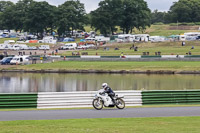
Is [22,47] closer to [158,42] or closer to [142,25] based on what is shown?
[158,42]

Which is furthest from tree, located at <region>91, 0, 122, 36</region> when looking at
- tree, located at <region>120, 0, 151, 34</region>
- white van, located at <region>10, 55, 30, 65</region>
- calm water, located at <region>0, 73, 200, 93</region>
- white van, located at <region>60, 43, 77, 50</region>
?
calm water, located at <region>0, 73, 200, 93</region>

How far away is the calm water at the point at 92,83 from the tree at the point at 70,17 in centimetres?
8250

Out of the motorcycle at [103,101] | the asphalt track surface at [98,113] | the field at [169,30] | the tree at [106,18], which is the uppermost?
the tree at [106,18]

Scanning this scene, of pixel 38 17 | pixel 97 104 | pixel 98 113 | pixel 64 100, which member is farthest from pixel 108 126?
pixel 38 17

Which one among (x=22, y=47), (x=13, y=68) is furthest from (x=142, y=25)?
(x=13, y=68)

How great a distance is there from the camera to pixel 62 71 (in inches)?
3573

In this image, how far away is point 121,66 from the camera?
91188 millimetres

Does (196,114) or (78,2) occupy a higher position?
(78,2)

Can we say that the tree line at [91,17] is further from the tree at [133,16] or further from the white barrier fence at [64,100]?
the white barrier fence at [64,100]

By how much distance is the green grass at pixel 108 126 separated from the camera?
22297mm

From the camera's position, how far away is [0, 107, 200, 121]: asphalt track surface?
27.0 meters

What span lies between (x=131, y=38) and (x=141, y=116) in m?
111

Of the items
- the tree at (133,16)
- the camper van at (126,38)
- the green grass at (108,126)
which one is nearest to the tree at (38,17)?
the tree at (133,16)

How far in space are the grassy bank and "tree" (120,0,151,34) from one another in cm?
6902
